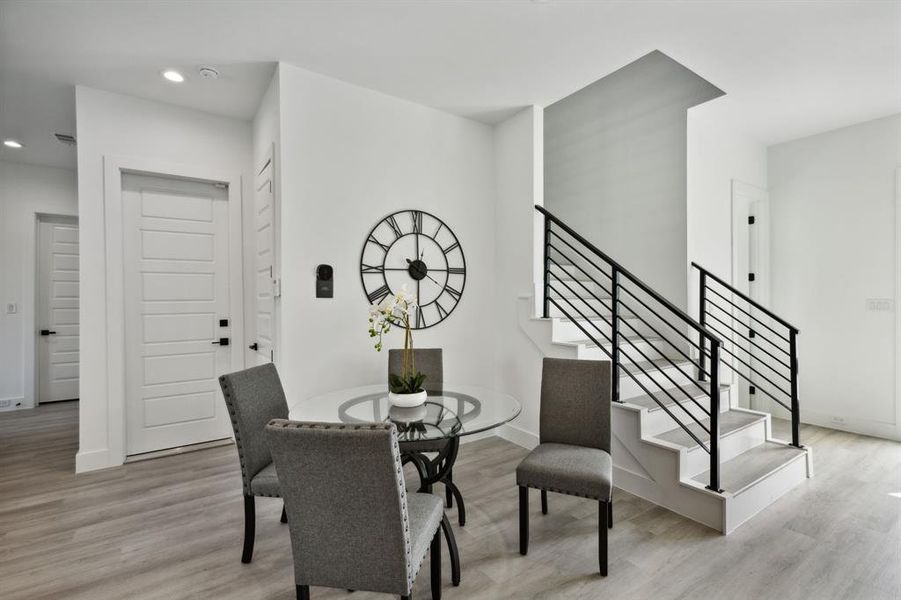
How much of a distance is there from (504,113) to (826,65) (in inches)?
89.2

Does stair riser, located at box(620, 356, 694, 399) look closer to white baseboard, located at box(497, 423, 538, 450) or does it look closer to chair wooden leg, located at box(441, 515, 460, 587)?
white baseboard, located at box(497, 423, 538, 450)

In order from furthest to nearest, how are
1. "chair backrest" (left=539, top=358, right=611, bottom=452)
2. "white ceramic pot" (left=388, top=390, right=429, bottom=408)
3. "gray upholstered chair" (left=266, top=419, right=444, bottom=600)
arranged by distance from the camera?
"chair backrest" (left=539, top=358, right=611, bottom=452)
"white ceramic pot" (left=388, top=390, right=429, bottom=408)
"gray upholstered chair" (left=266, top=419, right=444, bottom=600)

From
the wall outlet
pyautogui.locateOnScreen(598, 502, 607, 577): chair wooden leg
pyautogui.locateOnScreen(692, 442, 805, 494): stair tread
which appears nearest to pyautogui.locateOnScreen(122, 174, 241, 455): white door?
pyautogui.locateOnScreen(598, 502, 607, 577): chair wooden leg

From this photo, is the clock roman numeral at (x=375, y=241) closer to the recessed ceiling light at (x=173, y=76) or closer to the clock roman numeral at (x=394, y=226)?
the clock roman numeral at (x=394, y=226)

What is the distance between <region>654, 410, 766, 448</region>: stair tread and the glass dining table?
1.15 meters

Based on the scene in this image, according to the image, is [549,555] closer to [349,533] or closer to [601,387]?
[601,387]

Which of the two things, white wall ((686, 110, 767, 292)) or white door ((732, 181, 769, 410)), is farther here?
white door ((732, 181, 769, 410))

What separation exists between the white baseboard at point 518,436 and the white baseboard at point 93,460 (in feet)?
9.93

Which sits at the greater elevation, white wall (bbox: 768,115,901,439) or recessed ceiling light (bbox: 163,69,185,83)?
recessed ceiling light (bbox: 163,69,185,83)

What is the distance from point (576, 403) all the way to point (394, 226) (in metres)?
1.93

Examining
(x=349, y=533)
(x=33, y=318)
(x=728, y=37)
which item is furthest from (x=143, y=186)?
(x=728, y=37)

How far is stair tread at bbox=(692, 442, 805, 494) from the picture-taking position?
2457 millimetres

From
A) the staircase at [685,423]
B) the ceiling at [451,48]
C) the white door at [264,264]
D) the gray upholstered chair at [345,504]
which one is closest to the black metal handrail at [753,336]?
the staircase at [685,423]

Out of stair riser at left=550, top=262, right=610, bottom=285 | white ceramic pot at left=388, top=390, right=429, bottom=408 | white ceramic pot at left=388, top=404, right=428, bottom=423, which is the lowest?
white ceramic pot at left=388, top=404, right=428, bottom=423
